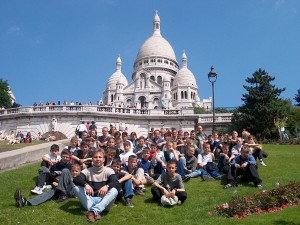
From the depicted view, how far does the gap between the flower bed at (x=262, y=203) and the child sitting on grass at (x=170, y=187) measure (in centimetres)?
107

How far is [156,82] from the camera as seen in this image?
10425cm

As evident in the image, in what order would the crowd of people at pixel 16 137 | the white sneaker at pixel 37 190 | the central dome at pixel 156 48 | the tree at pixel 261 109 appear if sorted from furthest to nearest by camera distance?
the central dome at pixel 156 48
the tree at pixel 261 109
the crowd of people at pixel 16 137
the white sneaker at pixel 37 190

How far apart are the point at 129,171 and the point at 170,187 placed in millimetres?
1519

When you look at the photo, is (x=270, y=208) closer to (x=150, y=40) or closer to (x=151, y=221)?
(x=151, y=221)

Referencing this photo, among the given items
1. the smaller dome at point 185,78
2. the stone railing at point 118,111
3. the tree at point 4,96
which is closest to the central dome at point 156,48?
the smaller dome at point 185,78

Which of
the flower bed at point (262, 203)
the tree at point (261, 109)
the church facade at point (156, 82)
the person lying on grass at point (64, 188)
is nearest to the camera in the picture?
the flower bed at point (262, 203)

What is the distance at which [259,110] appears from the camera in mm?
30172

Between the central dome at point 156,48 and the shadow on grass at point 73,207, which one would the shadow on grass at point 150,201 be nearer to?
the shadow on grass at point 73,207

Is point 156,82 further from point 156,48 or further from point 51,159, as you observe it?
point 51,159

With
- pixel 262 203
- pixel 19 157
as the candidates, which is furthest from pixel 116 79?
pixel 262 203

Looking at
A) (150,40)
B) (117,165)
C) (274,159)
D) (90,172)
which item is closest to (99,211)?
(90,172)

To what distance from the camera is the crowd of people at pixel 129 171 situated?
851cm

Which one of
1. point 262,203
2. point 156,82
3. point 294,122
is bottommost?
point 262,203

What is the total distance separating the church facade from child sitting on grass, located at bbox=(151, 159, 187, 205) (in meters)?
81.3
